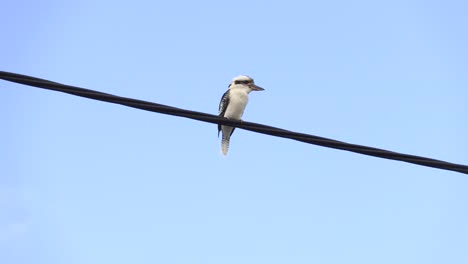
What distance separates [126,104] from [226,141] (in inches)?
278

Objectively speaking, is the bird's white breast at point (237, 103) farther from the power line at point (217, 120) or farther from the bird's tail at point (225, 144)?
the power line at point (217, 120)

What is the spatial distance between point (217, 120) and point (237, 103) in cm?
558

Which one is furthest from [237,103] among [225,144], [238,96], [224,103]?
[225,144]

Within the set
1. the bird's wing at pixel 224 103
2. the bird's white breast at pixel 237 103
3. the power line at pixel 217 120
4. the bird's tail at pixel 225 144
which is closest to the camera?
the power line at pixel 217 120

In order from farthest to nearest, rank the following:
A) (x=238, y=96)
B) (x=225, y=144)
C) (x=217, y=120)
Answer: (x=225, y=144) → (x=238, y=96) → (x=217, y=120)

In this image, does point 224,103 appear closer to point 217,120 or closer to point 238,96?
point 238,96

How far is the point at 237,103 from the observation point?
11.3 m

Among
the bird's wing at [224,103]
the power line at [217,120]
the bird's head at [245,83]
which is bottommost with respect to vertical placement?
the power line at [217,120]

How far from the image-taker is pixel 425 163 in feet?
17.8

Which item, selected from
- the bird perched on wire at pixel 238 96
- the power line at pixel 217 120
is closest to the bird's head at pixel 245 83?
the bird perched on wire at pixel 238 96

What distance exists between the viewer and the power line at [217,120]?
16.9 ft

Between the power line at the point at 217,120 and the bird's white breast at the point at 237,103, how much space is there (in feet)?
17.9

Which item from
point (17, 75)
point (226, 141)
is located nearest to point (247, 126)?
point (17, 75)

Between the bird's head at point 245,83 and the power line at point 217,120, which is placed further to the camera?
the bird's head at point 245,83
